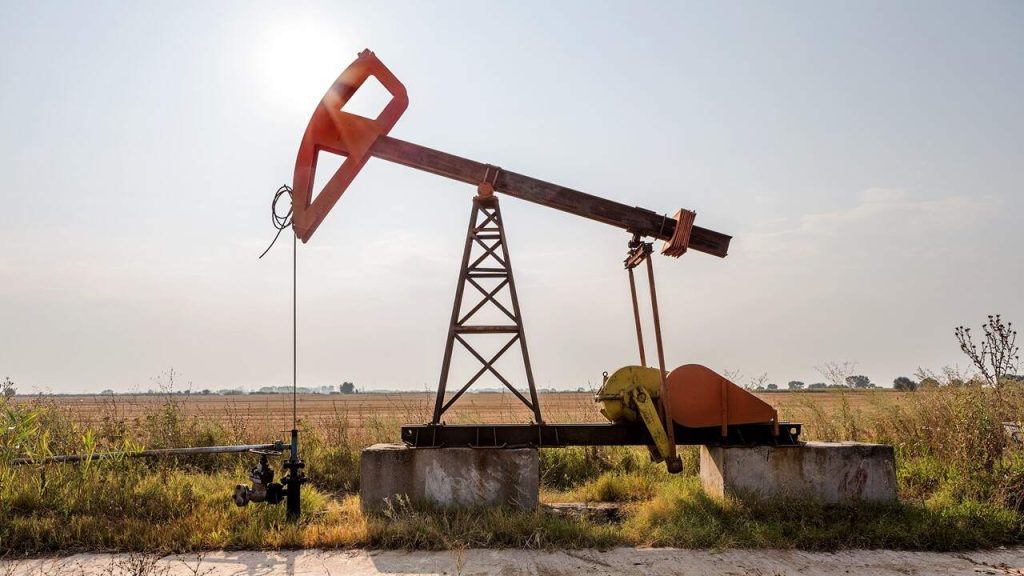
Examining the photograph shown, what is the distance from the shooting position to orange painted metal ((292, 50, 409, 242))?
718 cm

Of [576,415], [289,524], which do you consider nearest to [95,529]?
[289,524]

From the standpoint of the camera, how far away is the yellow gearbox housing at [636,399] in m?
6.80

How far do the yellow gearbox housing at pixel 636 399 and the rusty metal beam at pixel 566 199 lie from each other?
147 cm

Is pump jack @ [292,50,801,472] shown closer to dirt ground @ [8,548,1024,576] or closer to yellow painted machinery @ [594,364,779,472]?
yellow painted machinery @ [594,364,779,472]

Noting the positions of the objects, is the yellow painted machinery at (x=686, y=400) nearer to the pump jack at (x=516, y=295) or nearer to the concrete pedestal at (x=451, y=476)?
the pump jack at (x=516, y=295)

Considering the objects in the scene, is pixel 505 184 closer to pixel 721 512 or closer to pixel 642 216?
pixel 642 216

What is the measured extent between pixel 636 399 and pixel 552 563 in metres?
2.17

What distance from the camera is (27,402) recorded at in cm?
958

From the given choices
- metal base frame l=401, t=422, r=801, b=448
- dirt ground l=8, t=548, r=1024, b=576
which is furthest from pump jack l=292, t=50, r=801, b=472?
dirt ground l=8, t=548, r=1024, b=576

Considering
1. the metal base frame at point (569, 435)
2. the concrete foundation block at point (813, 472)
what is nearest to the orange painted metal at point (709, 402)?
the metal base frame at point (569, 435)

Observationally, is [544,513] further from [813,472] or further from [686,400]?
[813,472]

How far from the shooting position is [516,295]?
7281mm

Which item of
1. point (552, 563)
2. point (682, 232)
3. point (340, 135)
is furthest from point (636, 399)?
point (340, 135)

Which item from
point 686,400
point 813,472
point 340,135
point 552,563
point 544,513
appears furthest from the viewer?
point 340,135
